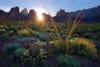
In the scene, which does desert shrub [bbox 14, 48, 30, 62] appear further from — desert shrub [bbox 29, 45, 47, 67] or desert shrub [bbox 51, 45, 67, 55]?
desert shrub [bbox 51, 45, 67, 55]

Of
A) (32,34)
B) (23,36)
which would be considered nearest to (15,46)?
(23,36)

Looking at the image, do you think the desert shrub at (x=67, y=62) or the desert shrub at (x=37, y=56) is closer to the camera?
the desert shrub at (x=67, y=62)

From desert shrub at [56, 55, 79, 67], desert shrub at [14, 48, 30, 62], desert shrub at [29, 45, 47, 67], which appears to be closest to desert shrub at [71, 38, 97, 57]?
desert shrub at [56, 55, 79, 67]

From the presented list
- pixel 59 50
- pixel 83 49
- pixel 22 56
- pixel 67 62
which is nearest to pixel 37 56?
pixel 22 56

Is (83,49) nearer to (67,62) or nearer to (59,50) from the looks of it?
(59,50)

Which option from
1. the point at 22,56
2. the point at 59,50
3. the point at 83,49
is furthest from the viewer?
the point at 59,50

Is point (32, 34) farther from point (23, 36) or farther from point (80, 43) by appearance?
point (80, 43)

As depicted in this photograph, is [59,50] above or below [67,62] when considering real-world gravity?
above

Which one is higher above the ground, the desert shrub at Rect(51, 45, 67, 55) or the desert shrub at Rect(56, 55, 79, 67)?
the desert shrub at Rect(51, 45, 67, 55)

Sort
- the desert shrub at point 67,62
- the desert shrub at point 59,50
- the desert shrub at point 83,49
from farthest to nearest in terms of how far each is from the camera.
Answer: the desert shrub at point 59,50
the desert shrub at point 83,49
the desert shrub at point 67,62

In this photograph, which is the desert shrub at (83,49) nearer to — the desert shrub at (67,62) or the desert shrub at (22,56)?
the desert shrub at (67,62)

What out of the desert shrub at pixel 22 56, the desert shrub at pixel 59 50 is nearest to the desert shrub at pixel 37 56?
the desert shrub at pixel 22 56

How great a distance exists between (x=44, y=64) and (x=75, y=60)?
1325 mm

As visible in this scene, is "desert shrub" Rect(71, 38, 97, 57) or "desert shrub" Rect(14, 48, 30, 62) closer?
"desert shrub" Rect(14, 48, 30, 62)
